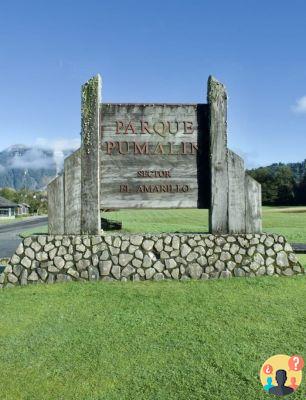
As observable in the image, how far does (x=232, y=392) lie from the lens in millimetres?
4496

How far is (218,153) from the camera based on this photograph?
9961 millimetres

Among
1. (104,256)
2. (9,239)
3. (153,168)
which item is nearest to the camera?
(104,256)

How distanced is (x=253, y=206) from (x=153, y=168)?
7.84 feet

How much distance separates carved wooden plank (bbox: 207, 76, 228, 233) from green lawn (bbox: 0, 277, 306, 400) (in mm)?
1514

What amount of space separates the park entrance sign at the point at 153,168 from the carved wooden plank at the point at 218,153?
0.02 meters

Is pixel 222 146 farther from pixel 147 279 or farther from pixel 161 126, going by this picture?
pixel 147 279

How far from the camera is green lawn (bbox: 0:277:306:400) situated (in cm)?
468

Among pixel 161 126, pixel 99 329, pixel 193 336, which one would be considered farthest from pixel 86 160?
pixel 193 336

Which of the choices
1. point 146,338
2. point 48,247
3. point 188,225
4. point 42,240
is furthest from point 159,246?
point 188,225

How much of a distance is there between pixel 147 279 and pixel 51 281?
6.68 feet

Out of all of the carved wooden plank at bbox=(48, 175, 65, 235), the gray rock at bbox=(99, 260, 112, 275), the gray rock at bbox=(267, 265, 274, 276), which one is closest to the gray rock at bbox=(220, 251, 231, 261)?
the gray rock at bbox=(267, 265, 274, 276)

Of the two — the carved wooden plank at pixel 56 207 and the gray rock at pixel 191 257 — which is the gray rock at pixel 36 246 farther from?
the gray rock at pixel 191 257

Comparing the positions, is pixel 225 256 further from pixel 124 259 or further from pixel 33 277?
pixel 33 277

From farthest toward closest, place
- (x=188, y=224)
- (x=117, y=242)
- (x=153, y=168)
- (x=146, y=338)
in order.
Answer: (x=188, y=224) → (x=153, y=168) → (x=117, y=242) → (x=146, y=338)
